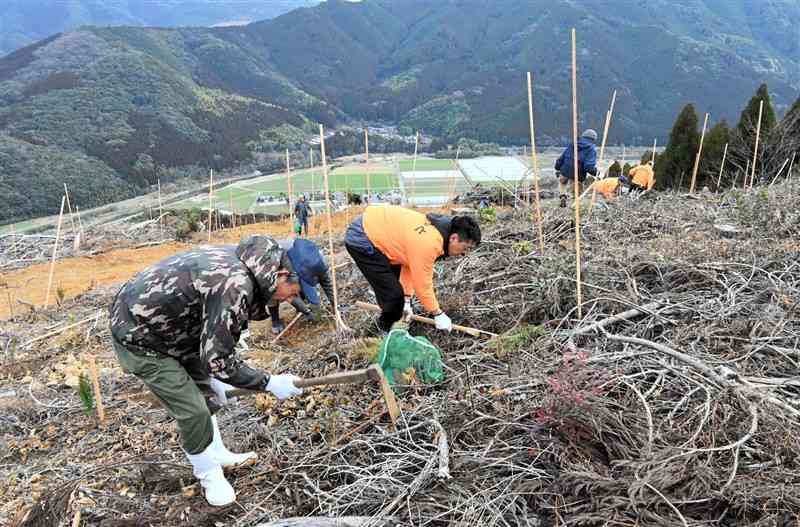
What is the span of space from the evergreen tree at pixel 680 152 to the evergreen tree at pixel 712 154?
37cm

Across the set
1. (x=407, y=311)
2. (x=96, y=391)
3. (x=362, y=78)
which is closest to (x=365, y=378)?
(x=407, y=311)

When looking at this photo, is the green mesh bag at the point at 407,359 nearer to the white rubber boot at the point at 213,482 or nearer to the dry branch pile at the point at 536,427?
the dry branch pile at the point at 536,427

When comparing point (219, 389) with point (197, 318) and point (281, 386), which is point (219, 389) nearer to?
point (281, 386)

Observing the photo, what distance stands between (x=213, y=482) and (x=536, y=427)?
1.45m

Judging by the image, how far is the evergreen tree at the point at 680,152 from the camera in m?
14.4

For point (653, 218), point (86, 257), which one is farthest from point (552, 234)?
point (86, 257)

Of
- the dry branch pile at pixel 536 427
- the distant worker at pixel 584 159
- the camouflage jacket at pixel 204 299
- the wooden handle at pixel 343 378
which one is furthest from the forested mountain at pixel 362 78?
the wooden handle at pixel 343 378

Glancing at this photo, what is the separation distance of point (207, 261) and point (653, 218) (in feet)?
15.6

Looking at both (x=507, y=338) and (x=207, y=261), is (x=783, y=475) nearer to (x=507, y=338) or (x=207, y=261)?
(x=507, y=338)

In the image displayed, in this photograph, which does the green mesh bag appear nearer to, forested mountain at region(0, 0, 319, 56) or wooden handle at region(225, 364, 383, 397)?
wooden handle at region(225, 364, 383, 397)

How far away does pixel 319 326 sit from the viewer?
4781mm

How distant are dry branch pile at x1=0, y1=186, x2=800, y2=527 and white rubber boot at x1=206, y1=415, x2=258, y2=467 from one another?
0.06 m

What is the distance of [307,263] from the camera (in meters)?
4.22

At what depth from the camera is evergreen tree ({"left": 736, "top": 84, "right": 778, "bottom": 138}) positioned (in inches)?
457
